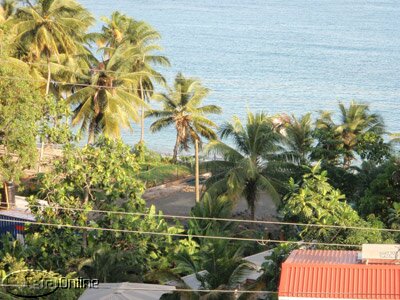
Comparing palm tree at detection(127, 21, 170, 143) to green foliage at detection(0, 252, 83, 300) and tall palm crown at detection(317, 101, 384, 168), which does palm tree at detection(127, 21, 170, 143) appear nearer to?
tall palm crown at detection(317, 101, 384, 168)

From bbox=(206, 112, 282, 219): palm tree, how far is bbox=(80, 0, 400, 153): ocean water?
21.1 meters

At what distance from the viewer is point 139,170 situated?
31.9 meters

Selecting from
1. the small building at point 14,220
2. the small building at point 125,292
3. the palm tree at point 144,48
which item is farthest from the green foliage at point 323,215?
the palm tree at point 144,48

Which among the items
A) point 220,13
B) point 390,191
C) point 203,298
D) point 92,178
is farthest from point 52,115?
point 220,13

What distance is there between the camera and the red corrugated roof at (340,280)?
43.2 feet

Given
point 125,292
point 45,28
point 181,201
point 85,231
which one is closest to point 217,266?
point 125,292

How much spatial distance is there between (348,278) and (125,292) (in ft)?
16.7

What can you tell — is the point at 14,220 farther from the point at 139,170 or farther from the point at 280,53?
the point at 280,53

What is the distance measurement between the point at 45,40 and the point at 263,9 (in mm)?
90344

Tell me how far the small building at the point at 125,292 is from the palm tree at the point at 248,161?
10.5 metres

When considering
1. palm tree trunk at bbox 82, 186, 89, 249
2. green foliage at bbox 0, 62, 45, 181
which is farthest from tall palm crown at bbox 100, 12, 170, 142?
palm tree trunk at bbox 82, 186, 89, 249

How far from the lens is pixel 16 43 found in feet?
120

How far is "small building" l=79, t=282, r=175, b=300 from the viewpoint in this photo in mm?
16734

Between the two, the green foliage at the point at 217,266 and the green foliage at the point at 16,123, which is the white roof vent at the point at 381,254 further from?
the green foliage at the point at 16,123
